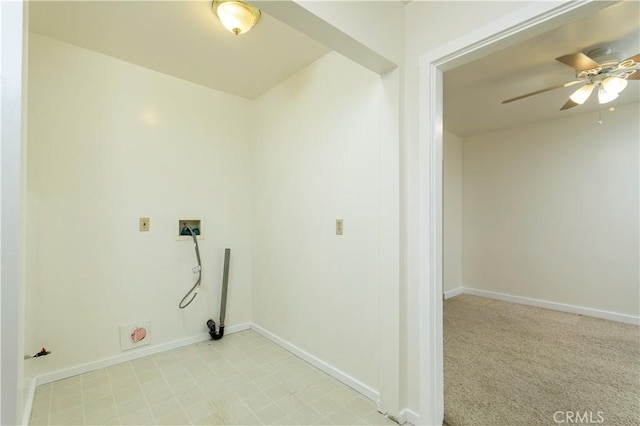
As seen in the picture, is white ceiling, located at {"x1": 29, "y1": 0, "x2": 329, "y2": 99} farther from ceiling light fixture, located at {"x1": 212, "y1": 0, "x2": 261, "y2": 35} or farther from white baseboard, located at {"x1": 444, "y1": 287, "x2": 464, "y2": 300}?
white baseboard, located at {"x1": 444, "y1": 287, "x2": 464, "y2": 300}

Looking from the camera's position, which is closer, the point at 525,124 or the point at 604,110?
the point at 604,110

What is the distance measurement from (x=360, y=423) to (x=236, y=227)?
6.67 feet

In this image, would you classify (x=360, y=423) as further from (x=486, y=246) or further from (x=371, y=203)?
(x=486, y=246)

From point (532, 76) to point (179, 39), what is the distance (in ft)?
9.54

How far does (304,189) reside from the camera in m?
2.44

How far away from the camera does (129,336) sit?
7.69ft

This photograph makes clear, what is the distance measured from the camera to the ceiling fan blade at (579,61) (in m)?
1.96

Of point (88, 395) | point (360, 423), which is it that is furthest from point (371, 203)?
point (88, 395)

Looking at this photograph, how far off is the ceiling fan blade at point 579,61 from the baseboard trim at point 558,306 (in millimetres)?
2924

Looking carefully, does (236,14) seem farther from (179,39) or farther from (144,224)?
(144,224)

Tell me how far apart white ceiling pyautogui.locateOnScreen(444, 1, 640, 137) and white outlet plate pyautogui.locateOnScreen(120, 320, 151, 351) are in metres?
3.38

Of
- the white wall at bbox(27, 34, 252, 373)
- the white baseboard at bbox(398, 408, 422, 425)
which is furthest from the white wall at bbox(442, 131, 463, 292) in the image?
the white wall at bbox(27, 34, 252, 373)

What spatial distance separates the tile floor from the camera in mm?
1666

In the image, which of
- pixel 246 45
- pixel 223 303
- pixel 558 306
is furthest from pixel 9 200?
pixel 558 306
